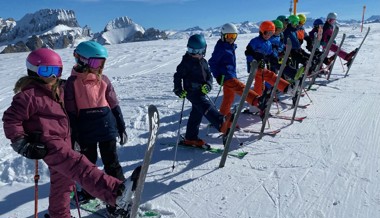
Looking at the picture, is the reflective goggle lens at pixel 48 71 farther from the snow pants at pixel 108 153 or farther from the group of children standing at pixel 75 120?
the snow pants at pixel 108 153

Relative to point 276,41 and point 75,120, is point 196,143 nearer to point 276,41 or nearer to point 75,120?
point 75,120

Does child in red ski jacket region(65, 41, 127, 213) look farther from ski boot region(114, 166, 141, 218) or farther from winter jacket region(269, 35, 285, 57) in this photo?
winter jacket region(269, 35, 285, 57)

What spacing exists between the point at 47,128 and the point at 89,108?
Answer: 602mm

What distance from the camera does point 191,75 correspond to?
5074mm

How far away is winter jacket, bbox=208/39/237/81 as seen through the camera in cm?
585

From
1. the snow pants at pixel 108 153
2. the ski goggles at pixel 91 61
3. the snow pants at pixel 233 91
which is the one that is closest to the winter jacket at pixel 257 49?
the snow pants at pixel 233 91

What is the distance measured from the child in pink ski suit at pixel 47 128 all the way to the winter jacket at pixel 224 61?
10.9 ft

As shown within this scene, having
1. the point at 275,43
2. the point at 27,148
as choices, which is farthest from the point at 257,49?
the point at 27,148

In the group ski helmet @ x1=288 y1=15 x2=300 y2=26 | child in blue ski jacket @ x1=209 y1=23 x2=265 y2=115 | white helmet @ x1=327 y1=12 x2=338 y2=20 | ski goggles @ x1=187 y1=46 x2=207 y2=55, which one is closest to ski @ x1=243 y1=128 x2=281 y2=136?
child in blue ski jacket @ x1=209 y1=23 x2=265 y2=115

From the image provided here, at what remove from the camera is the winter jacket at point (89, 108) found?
11.1ft

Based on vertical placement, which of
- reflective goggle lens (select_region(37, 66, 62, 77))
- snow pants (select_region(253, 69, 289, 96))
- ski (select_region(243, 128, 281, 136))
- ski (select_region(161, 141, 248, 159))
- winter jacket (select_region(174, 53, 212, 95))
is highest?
reflective goggle lens (select_region(37, 66, 62, 77))

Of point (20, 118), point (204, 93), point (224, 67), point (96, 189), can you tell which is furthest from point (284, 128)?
point (20, 118)

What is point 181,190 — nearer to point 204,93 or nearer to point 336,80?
point 204,93

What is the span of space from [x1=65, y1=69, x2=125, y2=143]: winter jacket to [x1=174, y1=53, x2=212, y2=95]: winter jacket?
64.2 inches
